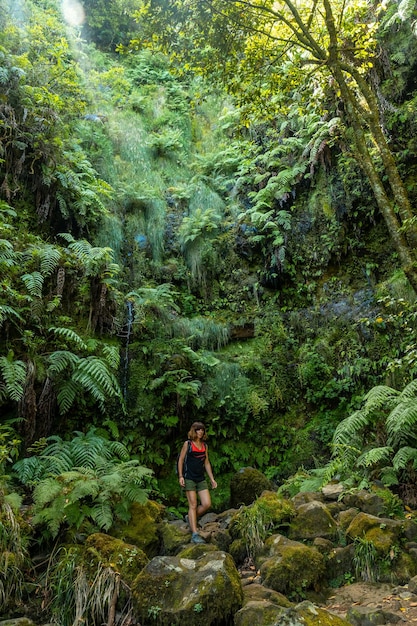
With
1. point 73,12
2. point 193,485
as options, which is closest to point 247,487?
point 193,485

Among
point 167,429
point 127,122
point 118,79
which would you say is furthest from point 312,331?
point 118,79

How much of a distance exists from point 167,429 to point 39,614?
4.06m

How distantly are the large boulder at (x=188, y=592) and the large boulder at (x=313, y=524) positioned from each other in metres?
1.23

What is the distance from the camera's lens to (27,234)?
301 inches

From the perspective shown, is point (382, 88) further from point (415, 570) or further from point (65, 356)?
point (415, 570)

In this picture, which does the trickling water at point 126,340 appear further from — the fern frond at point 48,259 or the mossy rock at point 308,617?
the mossy rock at point 308,617

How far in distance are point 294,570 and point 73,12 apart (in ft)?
60.5

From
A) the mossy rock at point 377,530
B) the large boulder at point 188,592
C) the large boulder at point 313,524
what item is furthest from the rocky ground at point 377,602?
the large boulder at point 188,592

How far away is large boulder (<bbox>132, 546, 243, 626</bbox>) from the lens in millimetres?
2961

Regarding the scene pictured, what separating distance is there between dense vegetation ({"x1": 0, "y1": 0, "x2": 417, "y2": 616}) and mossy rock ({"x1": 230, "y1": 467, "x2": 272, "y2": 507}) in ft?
3.05

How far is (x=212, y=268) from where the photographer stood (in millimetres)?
10445

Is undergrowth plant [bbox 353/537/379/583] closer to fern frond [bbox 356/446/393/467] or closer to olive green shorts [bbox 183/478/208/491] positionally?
fern frond [bbox 356/446/393/467]

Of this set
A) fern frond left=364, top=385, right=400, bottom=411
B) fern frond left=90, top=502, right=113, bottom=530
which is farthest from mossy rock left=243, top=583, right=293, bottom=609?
fern frond left=364, top=385, right=400, bottom=411

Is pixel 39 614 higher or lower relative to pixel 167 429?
lower
